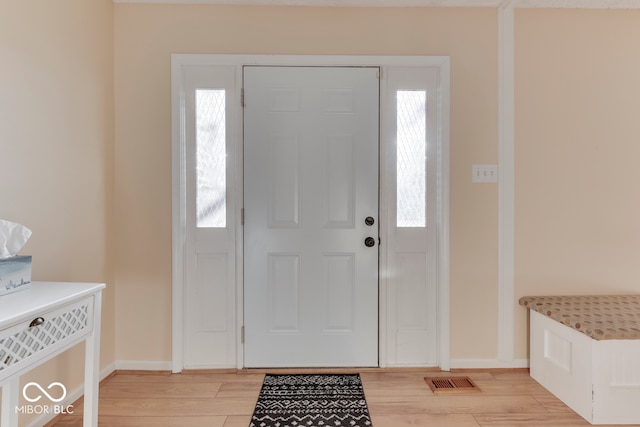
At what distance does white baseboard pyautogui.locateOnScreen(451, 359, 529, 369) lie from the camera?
245 cm

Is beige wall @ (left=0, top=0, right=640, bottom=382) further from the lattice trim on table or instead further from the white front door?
the lattice trim on table

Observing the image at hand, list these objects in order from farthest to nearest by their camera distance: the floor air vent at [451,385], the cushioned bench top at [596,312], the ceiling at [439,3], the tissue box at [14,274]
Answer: the ceiling at [439,3], the floor air vent at [451,385], the cushioned bench top at [596,312], the tissue box at [14,274]

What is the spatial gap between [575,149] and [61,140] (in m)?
3.09

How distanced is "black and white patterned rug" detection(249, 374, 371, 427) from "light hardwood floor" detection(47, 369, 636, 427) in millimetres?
55

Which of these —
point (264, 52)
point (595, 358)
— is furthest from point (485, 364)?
point (264, 52)

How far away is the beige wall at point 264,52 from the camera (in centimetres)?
241

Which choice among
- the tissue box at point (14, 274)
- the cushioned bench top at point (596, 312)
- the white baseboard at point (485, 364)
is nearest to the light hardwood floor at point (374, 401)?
the white baseboard at point (485, 364)

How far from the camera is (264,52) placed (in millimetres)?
2418

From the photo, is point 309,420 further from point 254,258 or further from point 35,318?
point 35,318

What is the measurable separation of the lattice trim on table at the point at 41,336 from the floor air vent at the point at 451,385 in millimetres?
1870

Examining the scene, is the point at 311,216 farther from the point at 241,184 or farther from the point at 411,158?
the point at 411,158

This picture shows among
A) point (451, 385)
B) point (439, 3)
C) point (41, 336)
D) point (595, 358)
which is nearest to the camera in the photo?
point (41, 336)

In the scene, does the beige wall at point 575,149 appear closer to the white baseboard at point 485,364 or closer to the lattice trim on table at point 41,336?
the white baseboard at point 485,364

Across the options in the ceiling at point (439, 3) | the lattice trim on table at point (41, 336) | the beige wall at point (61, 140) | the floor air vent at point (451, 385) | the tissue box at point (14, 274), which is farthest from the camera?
the ceiling at point (439, 3)
